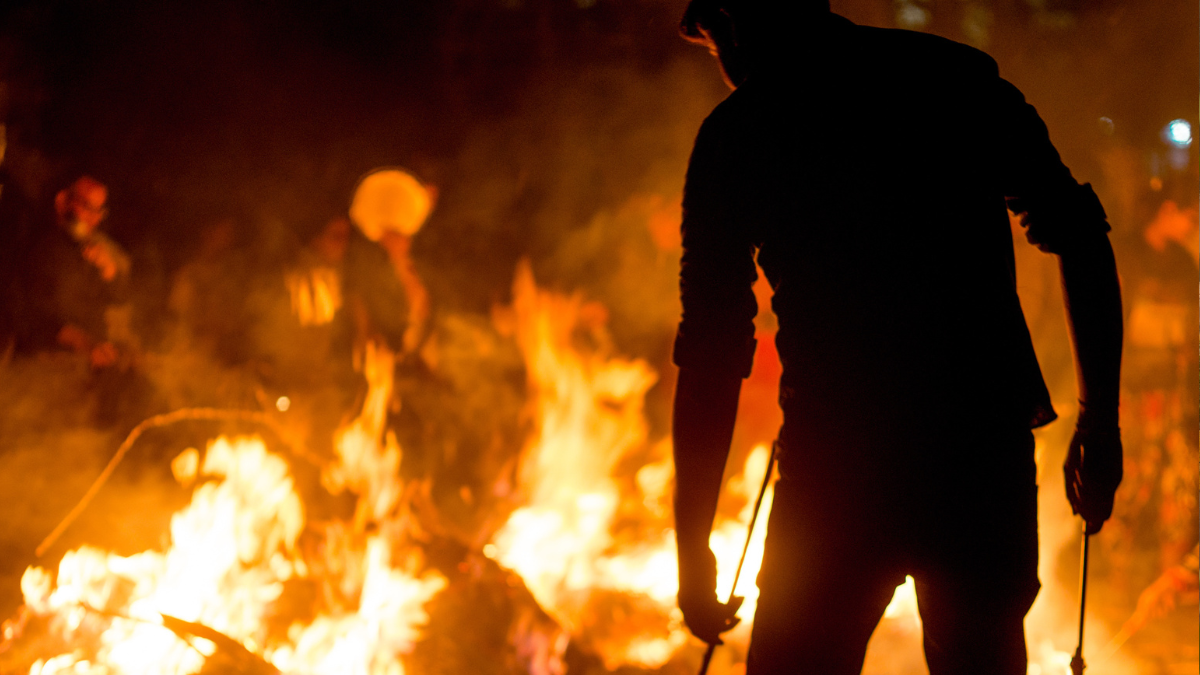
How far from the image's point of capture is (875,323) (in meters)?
1.06

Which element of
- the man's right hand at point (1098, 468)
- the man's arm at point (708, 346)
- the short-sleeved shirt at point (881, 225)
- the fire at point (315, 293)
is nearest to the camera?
the short-sleeved shirt at point (881, 225)

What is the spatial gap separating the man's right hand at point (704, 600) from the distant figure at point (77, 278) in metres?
2.34

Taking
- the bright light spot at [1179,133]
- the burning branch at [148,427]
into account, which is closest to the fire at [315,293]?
the burning branch at [148,427]

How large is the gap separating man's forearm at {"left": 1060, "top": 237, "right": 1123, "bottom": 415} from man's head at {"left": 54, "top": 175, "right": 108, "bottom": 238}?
116 inches

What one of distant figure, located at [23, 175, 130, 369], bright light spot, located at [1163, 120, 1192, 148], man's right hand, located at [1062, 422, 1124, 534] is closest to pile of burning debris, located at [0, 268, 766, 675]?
distant figure, located at [23, 175, 130, 369]

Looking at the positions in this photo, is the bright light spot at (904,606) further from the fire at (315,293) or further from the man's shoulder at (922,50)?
the fire at (315,293)

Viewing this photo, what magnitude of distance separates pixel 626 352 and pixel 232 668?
7.16 ft

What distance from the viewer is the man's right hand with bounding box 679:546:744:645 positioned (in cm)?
123

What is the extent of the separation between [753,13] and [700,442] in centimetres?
80

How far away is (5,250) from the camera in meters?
2.23

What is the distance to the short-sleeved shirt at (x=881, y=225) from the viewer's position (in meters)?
1.05

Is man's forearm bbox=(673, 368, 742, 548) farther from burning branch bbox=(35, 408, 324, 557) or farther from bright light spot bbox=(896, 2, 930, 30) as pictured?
bright light spot bbox=(896, 2, 930, 30)

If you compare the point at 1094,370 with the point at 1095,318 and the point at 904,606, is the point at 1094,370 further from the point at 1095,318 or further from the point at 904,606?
the point at 904,606

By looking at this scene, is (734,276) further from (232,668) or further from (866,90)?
(232,668)
